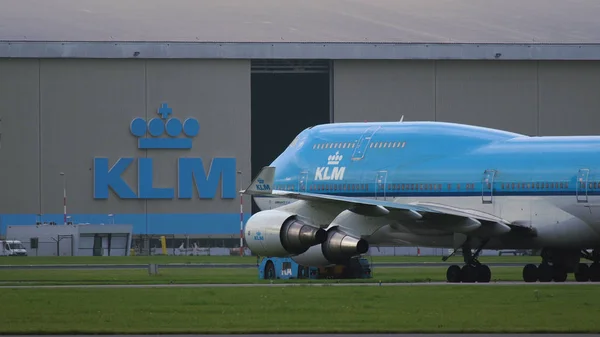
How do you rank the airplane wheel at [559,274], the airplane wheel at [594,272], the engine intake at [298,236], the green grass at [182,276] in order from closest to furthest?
the engine intake at [298,236]
the airplane wheel at [559,274]
the airplane wheel at [594,272]
the green grass at [182,276]

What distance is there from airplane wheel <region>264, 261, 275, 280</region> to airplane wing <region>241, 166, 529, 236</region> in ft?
22.5

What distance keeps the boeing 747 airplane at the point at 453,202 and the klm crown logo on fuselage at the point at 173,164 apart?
50577mm

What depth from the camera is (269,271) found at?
156 ft

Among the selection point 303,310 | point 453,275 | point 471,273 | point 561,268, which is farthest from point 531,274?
point 303,310

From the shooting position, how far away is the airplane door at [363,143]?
44125 millimetres

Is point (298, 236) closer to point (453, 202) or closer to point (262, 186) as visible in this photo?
point (262, 186)

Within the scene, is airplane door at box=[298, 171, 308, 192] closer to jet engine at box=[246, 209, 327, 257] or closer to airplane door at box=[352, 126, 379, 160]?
airplane door at box=[352, 126, 379, 160]

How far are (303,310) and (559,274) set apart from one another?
15703 millimetres

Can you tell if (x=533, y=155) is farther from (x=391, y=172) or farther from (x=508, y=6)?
(x=508, y=6)

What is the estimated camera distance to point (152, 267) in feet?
168

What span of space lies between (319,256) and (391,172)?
3738 millimetres

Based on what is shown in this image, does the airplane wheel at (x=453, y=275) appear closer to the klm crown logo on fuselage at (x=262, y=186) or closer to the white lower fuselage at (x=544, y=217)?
the white lower fuselage at (x=544, y=217)

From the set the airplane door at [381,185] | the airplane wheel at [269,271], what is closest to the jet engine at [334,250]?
the airplane door at [381,185]

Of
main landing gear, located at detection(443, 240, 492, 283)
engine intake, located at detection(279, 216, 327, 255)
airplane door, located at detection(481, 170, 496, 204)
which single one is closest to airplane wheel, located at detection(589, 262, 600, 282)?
main landing gear, located at detection(443, 240, 492, 283)
